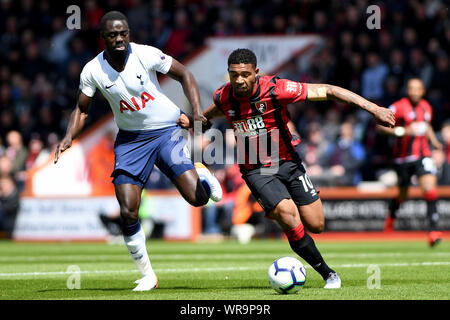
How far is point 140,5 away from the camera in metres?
24.5

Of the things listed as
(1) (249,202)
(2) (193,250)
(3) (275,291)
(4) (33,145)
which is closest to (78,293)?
(3) (275,291)

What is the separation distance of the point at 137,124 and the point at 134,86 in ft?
1.42

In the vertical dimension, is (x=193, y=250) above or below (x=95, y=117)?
below

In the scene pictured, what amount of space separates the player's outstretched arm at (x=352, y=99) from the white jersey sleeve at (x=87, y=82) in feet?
7.25

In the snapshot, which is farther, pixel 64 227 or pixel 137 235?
pixel 64 227

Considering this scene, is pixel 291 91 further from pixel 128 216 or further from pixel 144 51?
pixel 128 216

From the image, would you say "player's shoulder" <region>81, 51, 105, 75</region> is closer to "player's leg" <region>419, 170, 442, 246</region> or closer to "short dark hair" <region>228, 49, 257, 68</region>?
"short dark hair" <region>228, 49, 257, 68</region>

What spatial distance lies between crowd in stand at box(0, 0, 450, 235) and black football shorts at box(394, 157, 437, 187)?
2872mm

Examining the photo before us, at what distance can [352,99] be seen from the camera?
8281mm

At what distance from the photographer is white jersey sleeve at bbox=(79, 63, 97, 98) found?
8.99 m

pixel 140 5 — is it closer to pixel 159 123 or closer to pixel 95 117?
pixel 95 117

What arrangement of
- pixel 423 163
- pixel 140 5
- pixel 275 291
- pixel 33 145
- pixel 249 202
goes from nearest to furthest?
pixel 275 291
pixel 423 163
pixel 249 202
pixel 33 145
pixel 140 5

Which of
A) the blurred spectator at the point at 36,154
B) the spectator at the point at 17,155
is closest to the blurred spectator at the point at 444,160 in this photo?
the blurred spectator at the point at 36,154

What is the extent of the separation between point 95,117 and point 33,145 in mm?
1903
